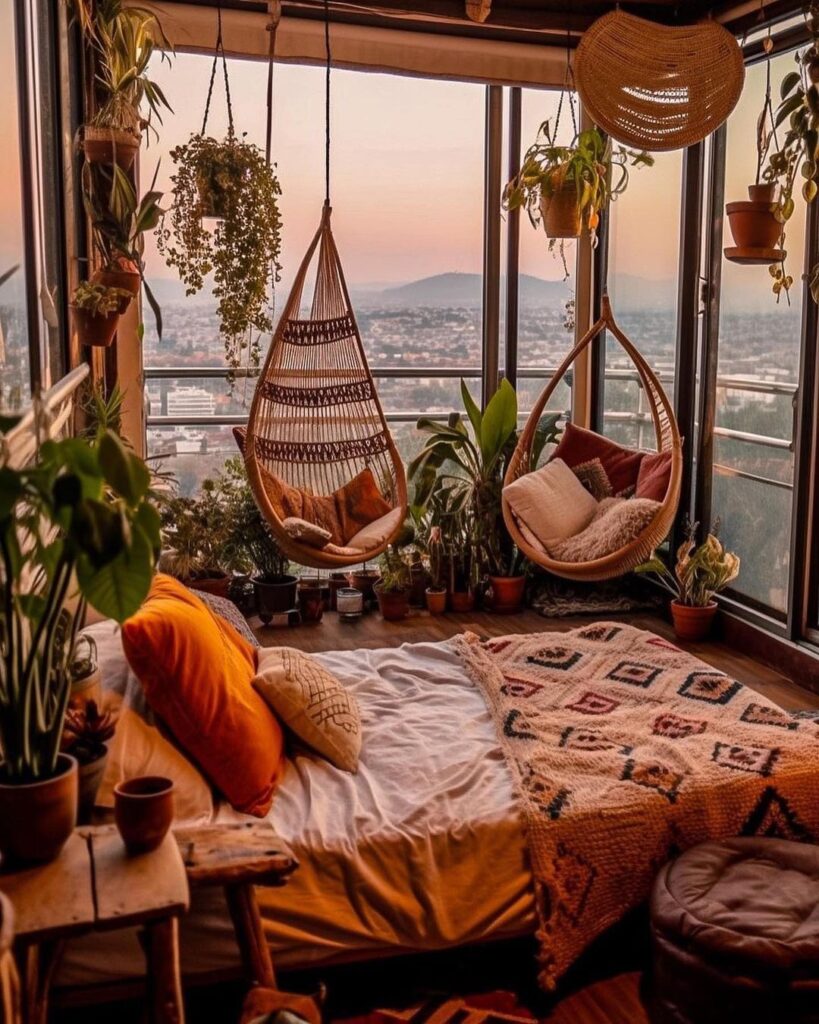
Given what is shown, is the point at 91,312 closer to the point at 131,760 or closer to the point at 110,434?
the point at 131,760

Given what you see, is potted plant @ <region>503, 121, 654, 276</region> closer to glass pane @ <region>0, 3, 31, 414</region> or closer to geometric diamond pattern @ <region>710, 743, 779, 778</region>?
glass pane @ <region>0, 3, 31, 414</region>

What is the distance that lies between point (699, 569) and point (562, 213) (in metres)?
1.67

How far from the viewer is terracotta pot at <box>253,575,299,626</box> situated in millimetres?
5227

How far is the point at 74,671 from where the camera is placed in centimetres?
204

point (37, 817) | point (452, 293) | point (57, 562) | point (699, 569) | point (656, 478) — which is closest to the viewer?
point (57, 562)

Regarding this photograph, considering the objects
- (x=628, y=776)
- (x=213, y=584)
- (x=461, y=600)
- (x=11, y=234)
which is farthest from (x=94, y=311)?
(x=461, y=600)

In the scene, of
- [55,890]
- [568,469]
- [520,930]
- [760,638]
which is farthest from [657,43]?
[55,890]

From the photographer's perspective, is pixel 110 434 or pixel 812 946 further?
pixel 812 946

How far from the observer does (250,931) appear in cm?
202

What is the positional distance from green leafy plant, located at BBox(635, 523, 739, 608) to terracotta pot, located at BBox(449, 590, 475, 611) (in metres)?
0.84

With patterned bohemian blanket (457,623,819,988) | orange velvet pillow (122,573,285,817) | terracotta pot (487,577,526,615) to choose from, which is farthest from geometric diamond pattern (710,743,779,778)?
terracotta pot (487,577,526,615)

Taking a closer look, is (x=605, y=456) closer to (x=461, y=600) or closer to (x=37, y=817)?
(x=461, y=600)

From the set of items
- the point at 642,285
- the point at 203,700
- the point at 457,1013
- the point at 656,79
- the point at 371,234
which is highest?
the point at 656,79

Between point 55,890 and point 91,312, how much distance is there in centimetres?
229
